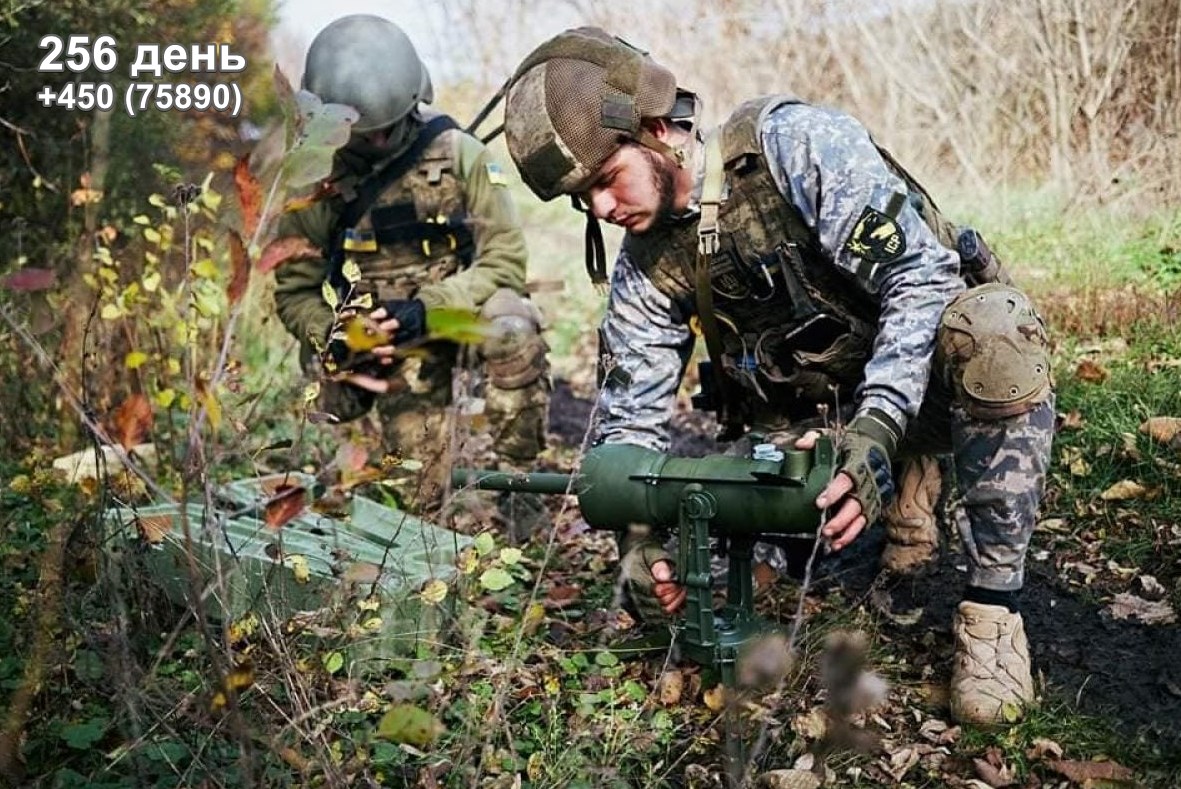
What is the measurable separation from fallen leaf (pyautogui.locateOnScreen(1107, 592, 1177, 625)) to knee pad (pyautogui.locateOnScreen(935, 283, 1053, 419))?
2.37 ft

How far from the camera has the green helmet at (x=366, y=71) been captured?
4.18 meters

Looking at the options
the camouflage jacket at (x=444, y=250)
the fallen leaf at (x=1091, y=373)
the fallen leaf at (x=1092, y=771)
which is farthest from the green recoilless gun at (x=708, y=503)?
the fallen leaf at (x=1091, y=373)

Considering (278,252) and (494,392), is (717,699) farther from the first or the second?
(494,392)

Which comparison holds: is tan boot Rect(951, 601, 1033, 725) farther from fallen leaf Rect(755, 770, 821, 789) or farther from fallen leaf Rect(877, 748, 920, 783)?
fallen leaf Rect(755, 770, 821, 789)

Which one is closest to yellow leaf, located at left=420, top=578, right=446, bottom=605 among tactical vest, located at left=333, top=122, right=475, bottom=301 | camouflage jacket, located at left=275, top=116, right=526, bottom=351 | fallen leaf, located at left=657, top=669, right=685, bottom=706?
fallen leaf, located at left=657, top=669, right=685, bottom=706

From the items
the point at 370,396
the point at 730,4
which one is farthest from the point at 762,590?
the point at 730,4

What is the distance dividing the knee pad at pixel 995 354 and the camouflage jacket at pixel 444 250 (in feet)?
6.61

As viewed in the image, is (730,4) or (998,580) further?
(730,4)

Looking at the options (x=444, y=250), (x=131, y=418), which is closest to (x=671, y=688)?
(x=131, y=418)

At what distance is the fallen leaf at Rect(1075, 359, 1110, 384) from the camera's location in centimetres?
406

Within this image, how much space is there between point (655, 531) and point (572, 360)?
412 centimetres

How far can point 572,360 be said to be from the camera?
23.0 ft

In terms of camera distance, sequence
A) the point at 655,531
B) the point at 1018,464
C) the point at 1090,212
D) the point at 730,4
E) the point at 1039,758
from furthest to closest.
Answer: the point at 730,4, the point at 1090,212, the point at 655,531, the point at 1018,464, the point at 1039,758

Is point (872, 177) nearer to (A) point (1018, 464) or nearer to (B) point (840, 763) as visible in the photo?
(A) point (1018, 464)
